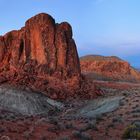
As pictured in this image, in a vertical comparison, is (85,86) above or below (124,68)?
below

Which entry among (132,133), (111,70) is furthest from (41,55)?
(111,70)

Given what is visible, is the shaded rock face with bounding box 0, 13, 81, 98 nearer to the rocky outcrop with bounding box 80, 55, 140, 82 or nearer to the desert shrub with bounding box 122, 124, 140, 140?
the desert shrub with bounding box 122, 124, 140, 140

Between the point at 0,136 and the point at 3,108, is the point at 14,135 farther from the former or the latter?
the point at 3,108

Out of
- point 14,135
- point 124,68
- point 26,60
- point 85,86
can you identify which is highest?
point 124,68

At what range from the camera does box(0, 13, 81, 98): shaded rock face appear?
50938mm

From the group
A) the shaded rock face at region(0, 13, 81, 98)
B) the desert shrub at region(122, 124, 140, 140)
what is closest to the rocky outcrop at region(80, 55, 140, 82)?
the shaded rock face at region(0, 13, 81, 98)

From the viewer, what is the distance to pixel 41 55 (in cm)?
5306

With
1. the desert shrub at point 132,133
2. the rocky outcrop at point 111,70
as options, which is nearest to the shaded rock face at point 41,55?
the desert shrub at point 132,133

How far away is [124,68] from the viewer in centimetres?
15250

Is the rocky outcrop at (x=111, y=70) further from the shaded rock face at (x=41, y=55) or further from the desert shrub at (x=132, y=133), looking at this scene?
the desert shrub at (x=132, y=133)

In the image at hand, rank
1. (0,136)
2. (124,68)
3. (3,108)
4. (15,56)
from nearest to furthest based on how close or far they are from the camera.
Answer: (0,136), (3,108), (15,56), (124,68)

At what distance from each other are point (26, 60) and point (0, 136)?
34247 millimetres

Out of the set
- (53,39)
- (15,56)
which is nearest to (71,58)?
(53,39)

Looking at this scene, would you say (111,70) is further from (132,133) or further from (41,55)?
(132,133)
